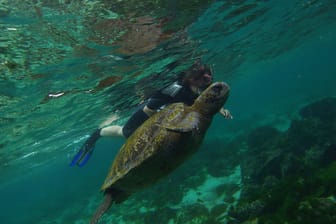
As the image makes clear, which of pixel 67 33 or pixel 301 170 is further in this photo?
pixel 301 170

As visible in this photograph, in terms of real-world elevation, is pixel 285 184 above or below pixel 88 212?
above

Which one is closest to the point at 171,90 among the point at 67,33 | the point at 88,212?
the point at 67,33

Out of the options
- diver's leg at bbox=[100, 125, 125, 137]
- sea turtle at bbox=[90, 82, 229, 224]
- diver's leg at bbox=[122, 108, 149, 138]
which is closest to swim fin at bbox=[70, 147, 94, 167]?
diver's leg at bbox=[100, 125, 125, 137]

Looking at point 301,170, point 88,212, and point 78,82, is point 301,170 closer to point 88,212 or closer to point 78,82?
point 78,82

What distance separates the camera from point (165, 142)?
429cm

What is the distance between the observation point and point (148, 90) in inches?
800

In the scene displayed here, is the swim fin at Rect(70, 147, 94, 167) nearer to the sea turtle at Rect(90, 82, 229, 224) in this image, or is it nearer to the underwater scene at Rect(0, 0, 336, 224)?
the underwater scene at Rect(0, 0, 336, 224)

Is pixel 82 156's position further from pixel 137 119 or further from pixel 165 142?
pixel 165 142

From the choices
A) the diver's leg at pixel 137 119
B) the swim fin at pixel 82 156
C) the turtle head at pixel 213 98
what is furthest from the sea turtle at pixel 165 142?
the swim fin at pixel 82 156

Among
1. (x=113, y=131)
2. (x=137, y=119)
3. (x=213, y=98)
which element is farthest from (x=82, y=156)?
(x=213, y=98)

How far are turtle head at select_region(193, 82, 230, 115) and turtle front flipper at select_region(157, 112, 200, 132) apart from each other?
0.17m

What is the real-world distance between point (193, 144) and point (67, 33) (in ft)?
25.1

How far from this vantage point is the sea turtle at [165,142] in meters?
4.27

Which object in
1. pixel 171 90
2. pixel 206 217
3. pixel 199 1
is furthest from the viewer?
pixel 206 217
